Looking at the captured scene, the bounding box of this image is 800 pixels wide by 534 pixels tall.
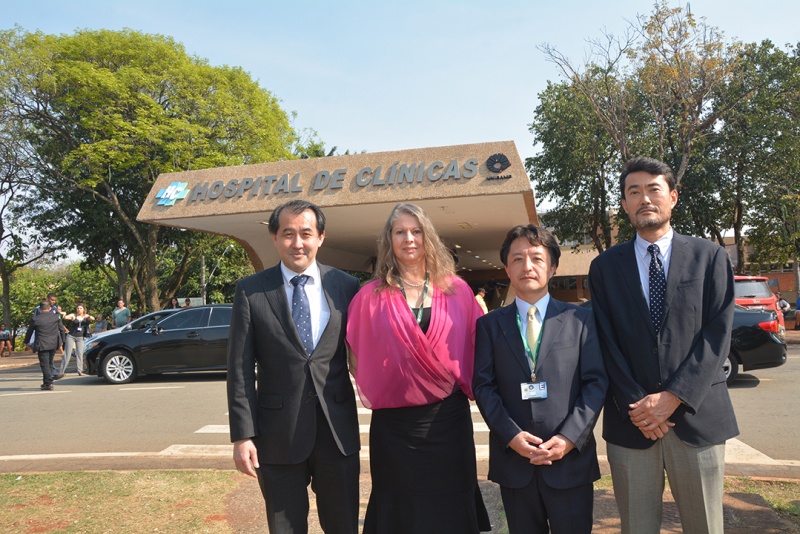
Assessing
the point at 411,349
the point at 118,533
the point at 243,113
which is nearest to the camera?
the point at 411,349

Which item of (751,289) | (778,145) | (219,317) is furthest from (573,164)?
(219,317)

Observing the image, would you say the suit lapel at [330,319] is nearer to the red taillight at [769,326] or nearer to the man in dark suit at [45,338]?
the red taillight at [769,326]

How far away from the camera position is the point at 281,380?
9.39 feet

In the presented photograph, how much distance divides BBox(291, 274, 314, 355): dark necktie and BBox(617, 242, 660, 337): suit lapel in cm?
154

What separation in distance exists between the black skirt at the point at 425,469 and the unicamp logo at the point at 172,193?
13.9m

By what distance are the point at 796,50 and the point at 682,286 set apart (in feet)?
82.4

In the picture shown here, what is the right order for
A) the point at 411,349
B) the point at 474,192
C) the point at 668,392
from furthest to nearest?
the point at 474,192 → the point at 411,349 → the point at 668,392

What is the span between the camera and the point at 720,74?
57.4ft

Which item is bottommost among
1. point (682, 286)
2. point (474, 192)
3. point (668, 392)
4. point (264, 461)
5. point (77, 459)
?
point (77, 459)

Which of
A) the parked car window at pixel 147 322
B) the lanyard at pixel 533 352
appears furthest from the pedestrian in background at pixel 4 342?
the lanyard at pixel 533 352

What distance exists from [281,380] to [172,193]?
1384 cm

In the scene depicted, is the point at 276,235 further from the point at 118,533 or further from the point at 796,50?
the point at 796,50

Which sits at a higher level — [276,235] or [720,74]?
[720,74]

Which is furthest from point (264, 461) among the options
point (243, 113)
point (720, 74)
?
point (243, 113)
